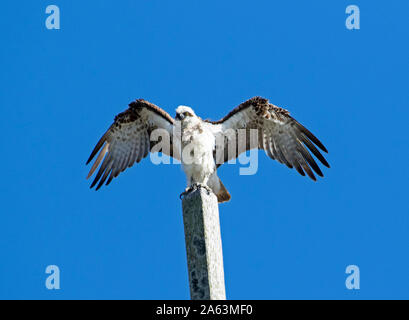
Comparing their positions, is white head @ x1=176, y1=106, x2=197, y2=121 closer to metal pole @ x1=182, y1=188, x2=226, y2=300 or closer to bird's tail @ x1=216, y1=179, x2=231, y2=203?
bird's tail @ x1=216, y1=179, x2=231, y2=203

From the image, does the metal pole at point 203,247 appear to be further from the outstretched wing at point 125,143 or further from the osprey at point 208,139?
the outstretched wing at point 125,143

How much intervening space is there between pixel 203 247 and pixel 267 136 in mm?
5314

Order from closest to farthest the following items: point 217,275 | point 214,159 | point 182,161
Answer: point 217,275, point 182,161, point 214,159

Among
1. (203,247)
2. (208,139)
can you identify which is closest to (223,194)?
(208,139)

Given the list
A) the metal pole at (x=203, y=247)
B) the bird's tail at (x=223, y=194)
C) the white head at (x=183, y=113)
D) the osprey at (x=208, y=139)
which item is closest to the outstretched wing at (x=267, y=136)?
the osprey at (x=208, y=139)

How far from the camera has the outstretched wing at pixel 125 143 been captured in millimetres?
11461

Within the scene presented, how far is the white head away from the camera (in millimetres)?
10492

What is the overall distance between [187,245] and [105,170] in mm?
5744

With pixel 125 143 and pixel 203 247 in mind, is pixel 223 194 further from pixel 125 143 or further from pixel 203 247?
pixel 203 247

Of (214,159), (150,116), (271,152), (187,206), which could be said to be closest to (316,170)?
(271,152)

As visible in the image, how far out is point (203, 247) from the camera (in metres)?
6.20
